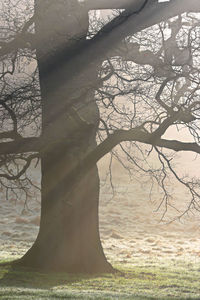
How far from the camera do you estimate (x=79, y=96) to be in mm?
10570

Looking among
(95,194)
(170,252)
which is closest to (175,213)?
(170,252)

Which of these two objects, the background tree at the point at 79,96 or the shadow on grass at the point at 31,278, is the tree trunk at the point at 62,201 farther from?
the shadow on grass at the point at 31,278

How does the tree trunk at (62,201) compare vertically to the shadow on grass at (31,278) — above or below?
above

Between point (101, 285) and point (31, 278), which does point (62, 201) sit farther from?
point (101, 285)

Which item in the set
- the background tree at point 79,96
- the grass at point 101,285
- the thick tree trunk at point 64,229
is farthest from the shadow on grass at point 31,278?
the background tree at point 79,96

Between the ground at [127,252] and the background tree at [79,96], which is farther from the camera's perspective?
the background tree at [79,96]

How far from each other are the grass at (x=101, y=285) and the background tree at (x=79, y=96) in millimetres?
986

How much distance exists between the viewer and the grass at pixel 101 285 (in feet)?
30.3

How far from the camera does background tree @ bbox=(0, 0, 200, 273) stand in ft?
34.3

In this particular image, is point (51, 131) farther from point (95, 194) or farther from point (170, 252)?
point (170, 252)

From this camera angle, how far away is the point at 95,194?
44.3ft

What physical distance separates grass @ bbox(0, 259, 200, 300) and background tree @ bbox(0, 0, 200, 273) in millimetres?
986

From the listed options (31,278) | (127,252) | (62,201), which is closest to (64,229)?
(62,201)

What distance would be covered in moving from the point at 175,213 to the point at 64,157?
78.9 ft
